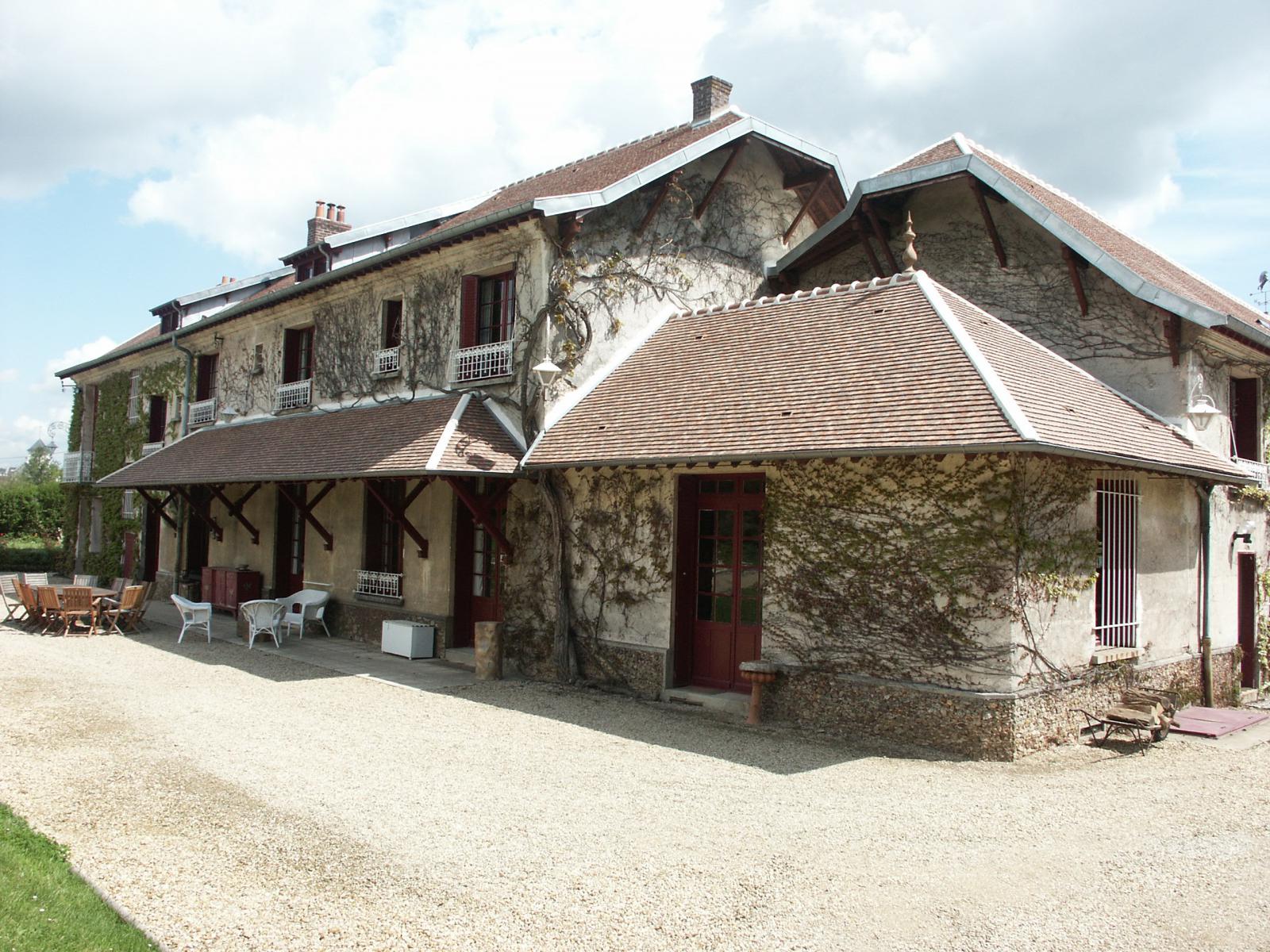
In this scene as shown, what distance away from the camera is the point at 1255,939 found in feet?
15.4

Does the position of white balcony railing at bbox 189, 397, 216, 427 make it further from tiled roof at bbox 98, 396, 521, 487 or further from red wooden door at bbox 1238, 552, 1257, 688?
red wooden door at bbox 1238, 552, 1257, 688

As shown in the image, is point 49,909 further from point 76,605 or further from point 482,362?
point 76,605

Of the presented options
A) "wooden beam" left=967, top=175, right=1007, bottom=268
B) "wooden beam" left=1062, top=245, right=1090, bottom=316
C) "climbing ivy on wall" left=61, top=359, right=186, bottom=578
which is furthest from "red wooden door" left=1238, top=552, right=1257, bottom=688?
"climbing ivy on wall" left=61, top=359, right=186, bottom=578

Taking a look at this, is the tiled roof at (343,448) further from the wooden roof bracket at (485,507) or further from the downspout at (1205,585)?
the downspout at (1205,585)

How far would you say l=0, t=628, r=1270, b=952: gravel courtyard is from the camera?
467 cm

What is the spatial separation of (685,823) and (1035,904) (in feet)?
7.08

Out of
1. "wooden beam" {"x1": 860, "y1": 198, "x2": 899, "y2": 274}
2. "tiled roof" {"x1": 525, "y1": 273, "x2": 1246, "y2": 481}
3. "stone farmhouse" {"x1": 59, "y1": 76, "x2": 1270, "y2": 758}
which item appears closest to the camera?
"tiled roof" {"x1": 525, "y1": 273, "x2": 1246, "y2": 481}

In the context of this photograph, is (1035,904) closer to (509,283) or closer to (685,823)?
(685,823)

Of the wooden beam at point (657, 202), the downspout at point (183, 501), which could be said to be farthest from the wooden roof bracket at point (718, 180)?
the downspout at point (183, 501)

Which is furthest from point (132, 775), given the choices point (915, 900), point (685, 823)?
point (915, 900)

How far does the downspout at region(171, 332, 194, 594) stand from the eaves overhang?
14.1 m

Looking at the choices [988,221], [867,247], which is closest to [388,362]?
[867,247]

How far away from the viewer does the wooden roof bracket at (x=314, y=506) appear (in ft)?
48.5

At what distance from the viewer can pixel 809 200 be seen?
48.8 ft
